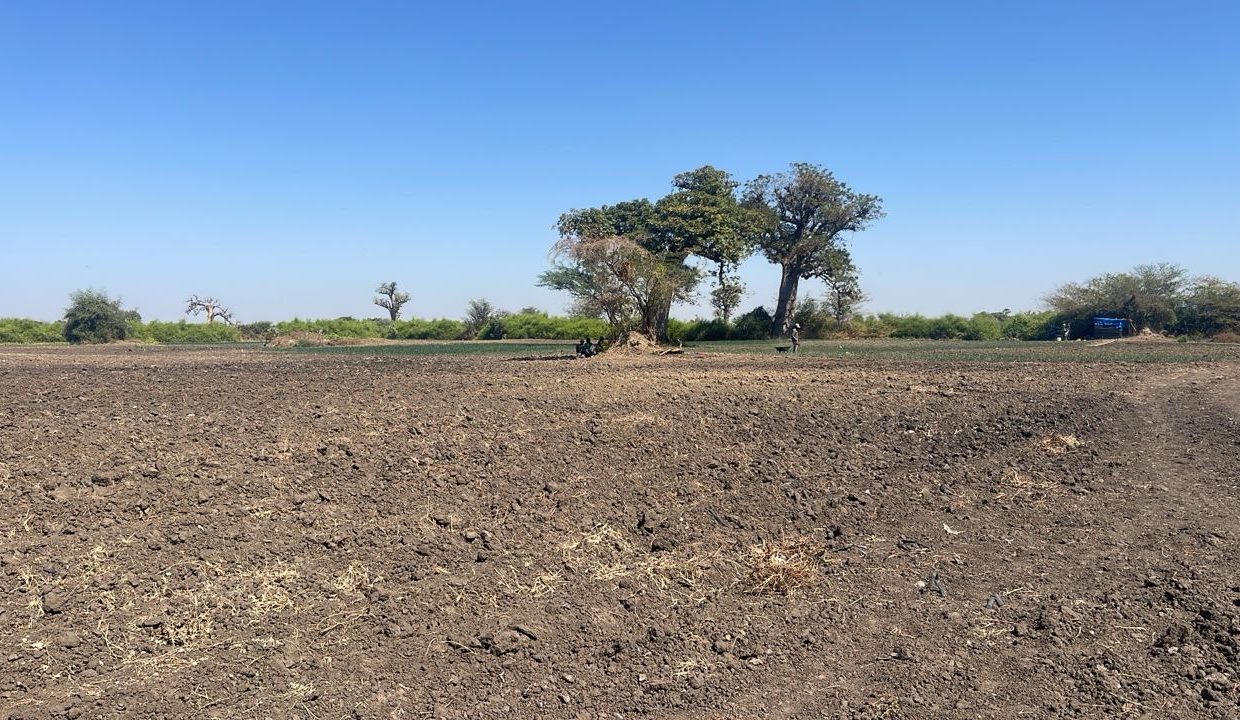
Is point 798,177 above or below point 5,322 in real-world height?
above

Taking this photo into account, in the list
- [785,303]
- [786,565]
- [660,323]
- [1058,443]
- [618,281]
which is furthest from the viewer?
[785,303]

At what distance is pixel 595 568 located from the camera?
615 cm

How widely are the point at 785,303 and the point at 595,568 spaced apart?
58221 mm

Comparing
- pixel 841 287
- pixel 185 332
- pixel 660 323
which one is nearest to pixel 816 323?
pixel 841 287

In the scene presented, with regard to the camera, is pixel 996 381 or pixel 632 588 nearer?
pixel 632 588

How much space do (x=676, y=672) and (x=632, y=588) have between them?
1.14 metres

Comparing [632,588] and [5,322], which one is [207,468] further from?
[5,322]

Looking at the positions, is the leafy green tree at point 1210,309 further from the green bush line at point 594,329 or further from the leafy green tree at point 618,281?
the leafy green tree at point 618,281

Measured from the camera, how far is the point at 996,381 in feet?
60.1

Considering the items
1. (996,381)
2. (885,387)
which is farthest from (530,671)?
(996,381)

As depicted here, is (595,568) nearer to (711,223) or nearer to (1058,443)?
(1058,443)

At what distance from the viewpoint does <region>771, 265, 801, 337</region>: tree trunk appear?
204 feet

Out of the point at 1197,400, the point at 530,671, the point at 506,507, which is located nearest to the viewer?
the point at 530,671

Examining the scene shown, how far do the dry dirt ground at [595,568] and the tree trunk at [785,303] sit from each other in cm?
5180
